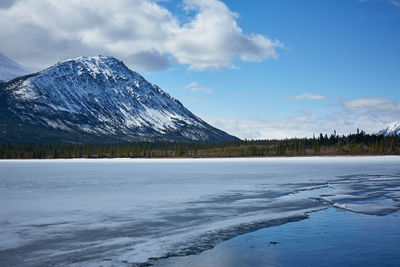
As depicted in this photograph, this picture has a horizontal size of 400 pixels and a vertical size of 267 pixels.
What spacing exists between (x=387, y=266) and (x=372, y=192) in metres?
22.8

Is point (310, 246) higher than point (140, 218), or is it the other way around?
point (310, 246)

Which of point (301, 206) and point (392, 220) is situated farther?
point (301, 206)

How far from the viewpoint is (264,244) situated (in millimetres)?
15891

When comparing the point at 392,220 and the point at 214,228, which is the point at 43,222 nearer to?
the point at 214,228

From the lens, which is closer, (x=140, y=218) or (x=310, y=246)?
(x=310, y=246)

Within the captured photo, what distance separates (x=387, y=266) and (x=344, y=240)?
146 inches

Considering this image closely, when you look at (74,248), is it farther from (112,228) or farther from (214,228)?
(214,228)

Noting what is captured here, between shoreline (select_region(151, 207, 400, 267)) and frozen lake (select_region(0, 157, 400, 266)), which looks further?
frozen lake (select_region(0, 157, 400, 266))

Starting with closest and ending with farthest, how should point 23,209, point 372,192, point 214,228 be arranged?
point 214,228
point 23,209
point 372,192

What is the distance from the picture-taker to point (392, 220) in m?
20.7

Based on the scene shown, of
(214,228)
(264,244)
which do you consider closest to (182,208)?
(214,228)

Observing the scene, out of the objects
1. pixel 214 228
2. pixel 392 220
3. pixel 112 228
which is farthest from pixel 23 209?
pixel 392 220

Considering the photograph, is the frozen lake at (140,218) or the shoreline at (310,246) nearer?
the shoreline at (310,246)

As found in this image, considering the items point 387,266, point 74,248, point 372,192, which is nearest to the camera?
point 387,266
